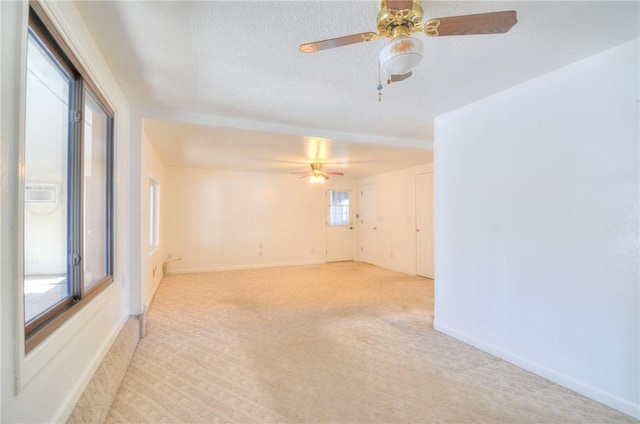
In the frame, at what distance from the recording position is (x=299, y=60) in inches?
78.5

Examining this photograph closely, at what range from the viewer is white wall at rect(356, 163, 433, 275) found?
5855 mm

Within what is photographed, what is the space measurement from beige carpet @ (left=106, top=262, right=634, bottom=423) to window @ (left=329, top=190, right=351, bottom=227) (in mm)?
3598

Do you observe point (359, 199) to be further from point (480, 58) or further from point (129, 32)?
point (129, 32)

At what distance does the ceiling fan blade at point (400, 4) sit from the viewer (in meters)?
1.24

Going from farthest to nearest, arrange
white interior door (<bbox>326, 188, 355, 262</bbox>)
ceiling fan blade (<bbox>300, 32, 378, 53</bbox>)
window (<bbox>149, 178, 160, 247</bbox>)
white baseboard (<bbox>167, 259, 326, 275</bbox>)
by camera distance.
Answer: white interior door (<bbox>326, 188, 355, 262</bbox>), white baseboard (<bbox>167, 259, 326, 275</bbox>), window (<bbox>149, 178, 160, 247</bbox>), ceiling fan blade (<bbox>300, 32, 378, 53</bbox>)

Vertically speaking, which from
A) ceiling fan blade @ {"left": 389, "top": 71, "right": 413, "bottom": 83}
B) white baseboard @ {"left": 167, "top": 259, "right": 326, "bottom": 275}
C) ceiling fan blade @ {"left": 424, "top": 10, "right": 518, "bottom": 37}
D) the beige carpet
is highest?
ceiling fan blade @ {"left": 424, "top": 10, "right": 518, "bottom": 37}

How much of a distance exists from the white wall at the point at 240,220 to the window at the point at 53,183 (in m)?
4.01

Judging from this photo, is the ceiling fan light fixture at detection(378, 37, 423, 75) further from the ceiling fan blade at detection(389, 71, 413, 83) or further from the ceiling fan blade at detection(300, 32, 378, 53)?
the ceiling fan blade at detection(389, 71, 413, 83)

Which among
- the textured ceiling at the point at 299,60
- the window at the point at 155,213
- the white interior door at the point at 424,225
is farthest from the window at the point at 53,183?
the white interior door at the point at 424,225

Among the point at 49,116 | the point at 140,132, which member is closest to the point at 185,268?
the point at 140,132

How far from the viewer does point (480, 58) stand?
6.49ft

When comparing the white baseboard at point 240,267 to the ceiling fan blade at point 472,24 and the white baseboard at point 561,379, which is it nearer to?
the white baseboard at point 561,379

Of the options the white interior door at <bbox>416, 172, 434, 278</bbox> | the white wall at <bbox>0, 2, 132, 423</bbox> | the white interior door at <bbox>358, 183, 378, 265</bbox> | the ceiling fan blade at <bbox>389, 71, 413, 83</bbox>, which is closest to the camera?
the white wall at <bbox>0, 2, 132, 423</bbox>

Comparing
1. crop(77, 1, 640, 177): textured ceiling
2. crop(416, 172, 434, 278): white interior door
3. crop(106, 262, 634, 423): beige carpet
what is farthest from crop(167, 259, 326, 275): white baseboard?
crop(77, 1, 640, 177): textured ceiling
